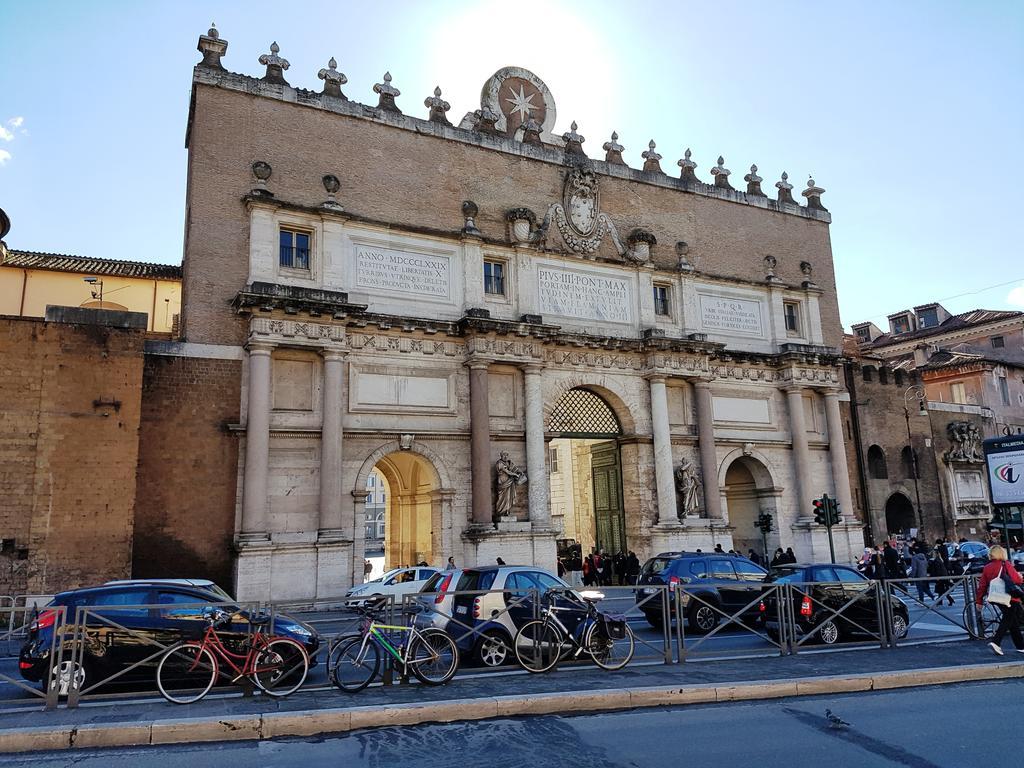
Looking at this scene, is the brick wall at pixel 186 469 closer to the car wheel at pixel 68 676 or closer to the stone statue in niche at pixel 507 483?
the stone statue in niche at pixel 507 483

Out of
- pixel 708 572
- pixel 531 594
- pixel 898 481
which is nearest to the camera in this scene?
pixel 531 594

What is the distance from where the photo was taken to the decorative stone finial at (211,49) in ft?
71.9

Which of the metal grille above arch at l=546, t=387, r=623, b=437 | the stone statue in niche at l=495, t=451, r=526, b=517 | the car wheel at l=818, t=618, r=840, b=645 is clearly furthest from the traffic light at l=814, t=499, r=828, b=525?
the car wheel at l=818, t=618, r=840, b=645

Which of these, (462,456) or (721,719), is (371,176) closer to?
(462,456)

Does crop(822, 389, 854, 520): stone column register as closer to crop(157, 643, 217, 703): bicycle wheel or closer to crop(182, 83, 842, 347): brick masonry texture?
crop(182, 83, 842, 347): brick masonry texture

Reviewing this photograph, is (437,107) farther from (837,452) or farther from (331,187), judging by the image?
(837,452)

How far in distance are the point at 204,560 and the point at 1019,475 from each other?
19297 mm

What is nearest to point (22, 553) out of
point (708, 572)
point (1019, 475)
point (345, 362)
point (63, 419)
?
point (63, 419)

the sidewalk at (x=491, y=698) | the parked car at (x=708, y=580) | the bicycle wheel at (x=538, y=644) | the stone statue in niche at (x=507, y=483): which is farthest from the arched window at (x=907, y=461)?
the bicycle wheel at (x=538, y=644)

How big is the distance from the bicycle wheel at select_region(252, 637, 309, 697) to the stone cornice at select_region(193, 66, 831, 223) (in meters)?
17.8

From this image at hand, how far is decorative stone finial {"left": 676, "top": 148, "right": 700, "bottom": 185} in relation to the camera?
29.8 metres

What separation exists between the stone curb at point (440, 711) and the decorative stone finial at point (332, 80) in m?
20.4

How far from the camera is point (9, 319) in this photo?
1764 centimetres

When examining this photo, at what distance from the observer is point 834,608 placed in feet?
40.7
